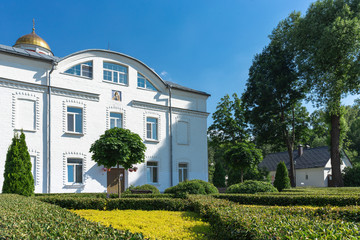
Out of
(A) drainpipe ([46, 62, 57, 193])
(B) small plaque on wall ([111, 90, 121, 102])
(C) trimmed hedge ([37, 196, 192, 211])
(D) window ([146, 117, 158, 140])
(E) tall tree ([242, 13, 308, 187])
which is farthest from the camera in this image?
(E) tall tree ([242, 13, 308, 187])

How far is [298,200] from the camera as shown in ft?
38.2

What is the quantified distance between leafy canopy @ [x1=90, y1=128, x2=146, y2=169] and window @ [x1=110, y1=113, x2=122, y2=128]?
15.1 feet

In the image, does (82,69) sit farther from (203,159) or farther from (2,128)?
(203,159)

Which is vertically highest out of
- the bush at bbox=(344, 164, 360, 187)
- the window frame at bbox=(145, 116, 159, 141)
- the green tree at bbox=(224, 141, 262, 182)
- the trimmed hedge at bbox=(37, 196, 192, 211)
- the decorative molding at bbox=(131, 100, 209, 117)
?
the decorative molding at bbox=(131, 100, 209, 117)

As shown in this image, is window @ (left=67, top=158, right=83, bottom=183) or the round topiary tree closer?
window @ (left=67, top=158, right=83, bottom=183)

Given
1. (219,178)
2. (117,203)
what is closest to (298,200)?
(117,203)

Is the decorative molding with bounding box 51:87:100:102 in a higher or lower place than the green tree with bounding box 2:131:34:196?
higher

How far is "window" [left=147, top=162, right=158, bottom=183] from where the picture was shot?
23388 mm

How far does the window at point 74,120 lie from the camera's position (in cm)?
2039

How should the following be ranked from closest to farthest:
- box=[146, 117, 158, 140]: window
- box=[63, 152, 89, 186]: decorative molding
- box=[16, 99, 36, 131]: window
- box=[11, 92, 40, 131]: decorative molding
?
box=[11, 92, 40, 131]: decorative molding → box=[16, 99, 36, 131]: window → box=[63, 152, 89, 186]: decorative molding → box=[146, 117, 158, 140]: window

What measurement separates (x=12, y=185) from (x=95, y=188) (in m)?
6.76

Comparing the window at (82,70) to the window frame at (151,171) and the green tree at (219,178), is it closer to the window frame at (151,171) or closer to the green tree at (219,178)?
the window frame at (151,171)

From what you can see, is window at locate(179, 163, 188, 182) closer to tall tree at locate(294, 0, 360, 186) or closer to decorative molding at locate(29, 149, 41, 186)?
decorative molding at locate(29, 149, 41, 186)

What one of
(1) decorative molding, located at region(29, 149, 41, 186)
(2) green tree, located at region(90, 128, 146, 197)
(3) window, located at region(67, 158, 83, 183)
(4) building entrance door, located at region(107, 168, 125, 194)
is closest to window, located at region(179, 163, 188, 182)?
(4) building entrance door, located at region(107, 168, 125, 194)
